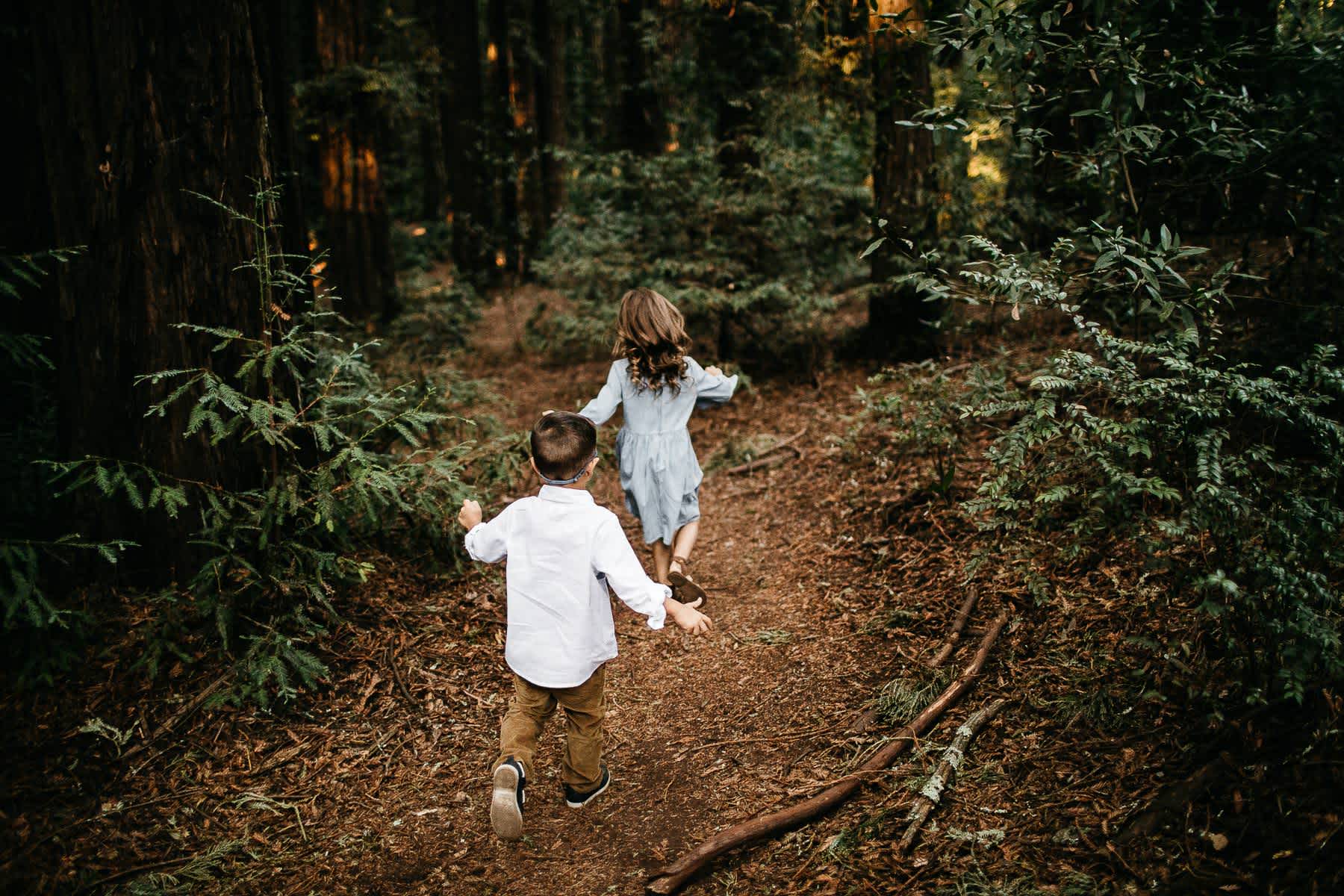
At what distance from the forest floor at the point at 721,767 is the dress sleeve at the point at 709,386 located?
1529 mm

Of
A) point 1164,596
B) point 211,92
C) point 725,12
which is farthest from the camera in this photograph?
point 725,12

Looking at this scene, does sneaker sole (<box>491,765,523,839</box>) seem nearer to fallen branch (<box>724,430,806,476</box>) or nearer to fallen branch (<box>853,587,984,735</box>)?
fallen branch (<box>853,587,984,735</box>)

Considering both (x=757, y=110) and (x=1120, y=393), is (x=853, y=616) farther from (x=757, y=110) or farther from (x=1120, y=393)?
(x=757, y=110)

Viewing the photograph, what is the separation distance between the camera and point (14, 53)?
4617mm

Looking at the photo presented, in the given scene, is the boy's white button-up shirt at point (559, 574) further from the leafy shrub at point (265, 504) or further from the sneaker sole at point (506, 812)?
the leafy shrub at point (265, 504)

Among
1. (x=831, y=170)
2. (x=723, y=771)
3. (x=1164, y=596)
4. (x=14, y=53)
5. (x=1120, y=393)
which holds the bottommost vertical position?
(x=723, y=771)

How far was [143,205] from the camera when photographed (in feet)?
13.9

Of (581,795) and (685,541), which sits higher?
(685,541)

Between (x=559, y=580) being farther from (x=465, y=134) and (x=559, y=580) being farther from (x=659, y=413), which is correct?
(x=465, y=134)

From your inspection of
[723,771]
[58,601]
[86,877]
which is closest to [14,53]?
[58,601]

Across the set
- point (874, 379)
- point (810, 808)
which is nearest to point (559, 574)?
point (810, 808)

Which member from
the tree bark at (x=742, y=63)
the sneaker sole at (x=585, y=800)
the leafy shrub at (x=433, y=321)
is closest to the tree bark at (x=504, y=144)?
the leafy shrub at (x=433, y=321)

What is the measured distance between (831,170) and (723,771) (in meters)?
8.64

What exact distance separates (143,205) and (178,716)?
2794 mm
